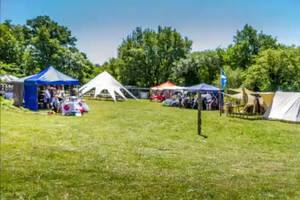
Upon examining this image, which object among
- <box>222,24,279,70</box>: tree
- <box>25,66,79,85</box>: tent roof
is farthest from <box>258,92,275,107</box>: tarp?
<box>222,24,279,70</box>: tree

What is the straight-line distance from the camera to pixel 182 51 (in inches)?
1524

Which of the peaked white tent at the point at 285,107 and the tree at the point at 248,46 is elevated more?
the tree at the point at 248,46

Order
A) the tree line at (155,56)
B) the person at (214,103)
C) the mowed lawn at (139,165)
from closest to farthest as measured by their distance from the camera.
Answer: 1. the mowed lawn at (139,165)
2. the person at (214,103)
3. the tree line at (155,56)

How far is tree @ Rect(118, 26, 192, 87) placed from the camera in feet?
123

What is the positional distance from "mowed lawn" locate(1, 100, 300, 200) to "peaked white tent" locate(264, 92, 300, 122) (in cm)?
455

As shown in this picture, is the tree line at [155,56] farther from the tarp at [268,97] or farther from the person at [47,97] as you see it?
the person at [47,97]

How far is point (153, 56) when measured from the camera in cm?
3788

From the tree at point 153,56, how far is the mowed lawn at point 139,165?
29.9 metres

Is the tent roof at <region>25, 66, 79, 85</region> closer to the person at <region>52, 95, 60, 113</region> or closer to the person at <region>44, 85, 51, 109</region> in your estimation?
the person at <region>44, 85, 51, 109</region>

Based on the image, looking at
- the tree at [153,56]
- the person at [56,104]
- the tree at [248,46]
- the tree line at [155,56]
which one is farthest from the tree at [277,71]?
the person at [56,104]

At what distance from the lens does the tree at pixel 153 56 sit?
37344 mm

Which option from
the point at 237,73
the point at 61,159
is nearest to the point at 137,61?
the point at 237,73

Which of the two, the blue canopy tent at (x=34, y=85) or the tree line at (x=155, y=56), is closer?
the blue canopy tent at (x=34, y=85)

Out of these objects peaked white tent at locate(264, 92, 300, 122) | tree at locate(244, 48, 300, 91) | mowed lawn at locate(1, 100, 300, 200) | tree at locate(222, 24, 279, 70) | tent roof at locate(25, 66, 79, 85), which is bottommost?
mowed lawn at locate(1, 100, 300, 200)
